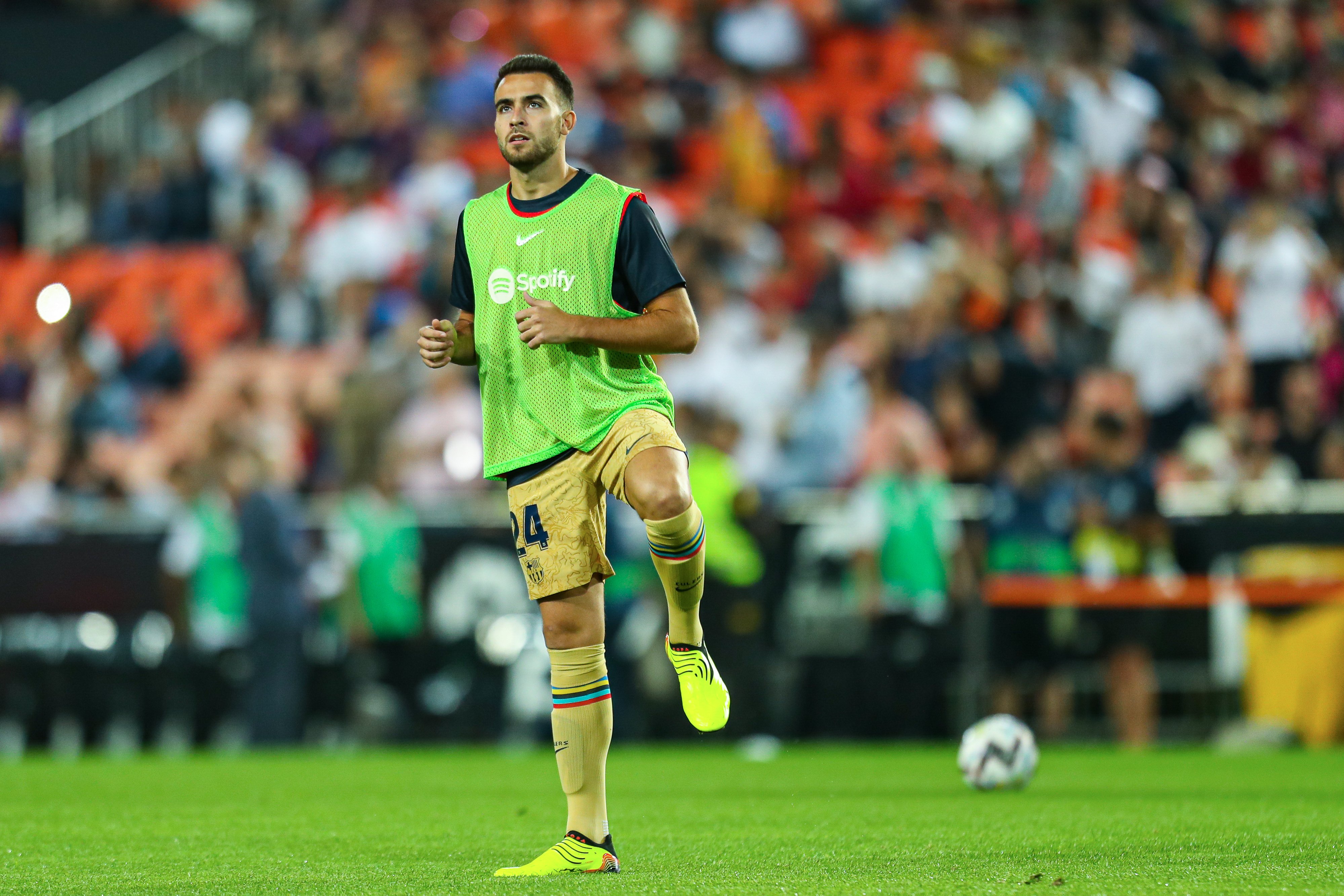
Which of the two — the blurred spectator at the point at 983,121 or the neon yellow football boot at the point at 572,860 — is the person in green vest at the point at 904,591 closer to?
the blurred spectator at the point at 983,121

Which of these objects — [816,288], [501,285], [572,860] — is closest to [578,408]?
[501,285]

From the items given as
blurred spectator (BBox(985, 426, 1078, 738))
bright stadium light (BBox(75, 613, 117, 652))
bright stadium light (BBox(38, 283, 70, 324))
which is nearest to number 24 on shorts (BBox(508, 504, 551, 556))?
blurred spectator (BBox(985, 426, 1078, 738))

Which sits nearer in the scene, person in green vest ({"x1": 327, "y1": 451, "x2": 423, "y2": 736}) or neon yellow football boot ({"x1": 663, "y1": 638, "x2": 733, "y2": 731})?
neon yellow football boot ({"x1": 663, "y1": 638, "x2": 733, "y2": 731})

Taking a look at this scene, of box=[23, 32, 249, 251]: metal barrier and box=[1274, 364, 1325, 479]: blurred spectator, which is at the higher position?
box=[23, 32, 249, 251]: metal barrier

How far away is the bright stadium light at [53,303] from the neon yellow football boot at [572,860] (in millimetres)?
14037

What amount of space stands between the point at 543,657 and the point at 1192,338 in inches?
216

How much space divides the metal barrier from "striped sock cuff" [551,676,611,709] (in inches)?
610

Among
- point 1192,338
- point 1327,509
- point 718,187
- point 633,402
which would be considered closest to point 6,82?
point 718,187

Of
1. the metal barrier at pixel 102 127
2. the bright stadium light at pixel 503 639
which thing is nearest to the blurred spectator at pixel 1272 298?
the bright stadium light at pixel 503 639

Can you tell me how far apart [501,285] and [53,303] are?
46.2 ft

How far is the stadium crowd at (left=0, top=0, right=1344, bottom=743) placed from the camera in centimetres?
1377

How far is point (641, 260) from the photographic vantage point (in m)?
5.79

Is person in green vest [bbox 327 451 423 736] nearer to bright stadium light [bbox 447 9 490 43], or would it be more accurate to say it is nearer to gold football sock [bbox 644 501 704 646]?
bright stadium light [bbox 447 9 490 43]

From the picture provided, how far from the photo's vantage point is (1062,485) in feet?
44.7
